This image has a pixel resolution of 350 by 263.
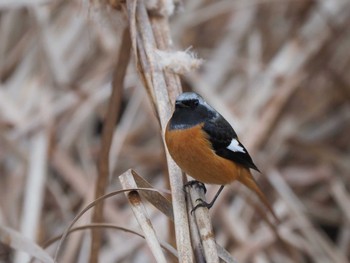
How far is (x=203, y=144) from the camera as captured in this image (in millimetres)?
2488

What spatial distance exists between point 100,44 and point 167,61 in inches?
90.9

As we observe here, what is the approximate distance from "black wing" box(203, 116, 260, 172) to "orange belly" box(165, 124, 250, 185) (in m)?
0.02

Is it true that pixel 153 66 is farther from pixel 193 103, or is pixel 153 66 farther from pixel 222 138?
A: pixel 222 138

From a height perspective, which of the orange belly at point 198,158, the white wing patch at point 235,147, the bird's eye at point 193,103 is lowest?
the orange belly at point 198,158

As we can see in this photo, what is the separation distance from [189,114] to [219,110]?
1.44 m

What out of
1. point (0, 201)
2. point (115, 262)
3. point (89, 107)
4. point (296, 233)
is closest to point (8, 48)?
point (89, 107)

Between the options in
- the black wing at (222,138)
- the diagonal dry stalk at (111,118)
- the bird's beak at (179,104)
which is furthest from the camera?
the black wing at (222,138)

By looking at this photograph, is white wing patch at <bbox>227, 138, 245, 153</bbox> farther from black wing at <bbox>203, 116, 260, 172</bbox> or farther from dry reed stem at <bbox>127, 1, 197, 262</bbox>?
dry reed stem at <bbox>127, 1, 197, 262</bbox>

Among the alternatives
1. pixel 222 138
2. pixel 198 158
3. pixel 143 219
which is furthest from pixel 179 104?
pixel 143 219

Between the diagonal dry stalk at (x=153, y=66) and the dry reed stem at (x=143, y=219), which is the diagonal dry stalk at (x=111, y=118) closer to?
the diagonal dry stalk at (x=153, y=66)

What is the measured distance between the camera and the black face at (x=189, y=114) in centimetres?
232

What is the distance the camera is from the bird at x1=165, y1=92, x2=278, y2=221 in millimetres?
2320

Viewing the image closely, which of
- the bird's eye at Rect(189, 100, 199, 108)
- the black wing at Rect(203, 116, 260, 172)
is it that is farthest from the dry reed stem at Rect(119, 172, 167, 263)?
the black wing at Rect(203, 116, 260, 172)

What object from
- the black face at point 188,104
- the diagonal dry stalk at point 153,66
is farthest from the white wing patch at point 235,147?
the diagonal dry stalk at point 153,66
